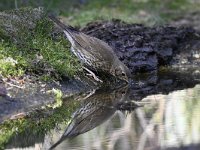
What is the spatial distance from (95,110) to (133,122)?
1.05 meters

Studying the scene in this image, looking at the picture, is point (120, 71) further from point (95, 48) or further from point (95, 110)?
point (95, 110)

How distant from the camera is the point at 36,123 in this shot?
7.72m

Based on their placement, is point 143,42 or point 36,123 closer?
point 36,123

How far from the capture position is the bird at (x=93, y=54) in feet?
31.6

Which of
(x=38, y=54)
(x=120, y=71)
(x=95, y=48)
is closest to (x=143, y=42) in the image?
(x=120, y=71)

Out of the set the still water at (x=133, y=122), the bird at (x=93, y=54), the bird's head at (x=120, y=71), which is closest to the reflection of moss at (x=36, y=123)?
the still water at (x=133, y=122)

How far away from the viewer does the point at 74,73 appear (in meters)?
9.49

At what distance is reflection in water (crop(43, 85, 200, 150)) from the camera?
6.50 metres

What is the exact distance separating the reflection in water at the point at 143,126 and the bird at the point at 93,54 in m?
0.68

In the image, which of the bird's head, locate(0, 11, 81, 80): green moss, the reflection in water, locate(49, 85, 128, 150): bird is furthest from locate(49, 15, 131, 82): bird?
the reflection in water

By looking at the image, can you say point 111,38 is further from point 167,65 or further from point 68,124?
point 68,124

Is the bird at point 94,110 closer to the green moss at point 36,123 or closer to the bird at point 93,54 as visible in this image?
the green moss at point 36,123

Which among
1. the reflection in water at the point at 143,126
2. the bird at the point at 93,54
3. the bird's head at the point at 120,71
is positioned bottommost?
the reflection in water at the point at 143,126

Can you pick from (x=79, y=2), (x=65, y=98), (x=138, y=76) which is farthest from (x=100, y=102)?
(x=79, y=2)
